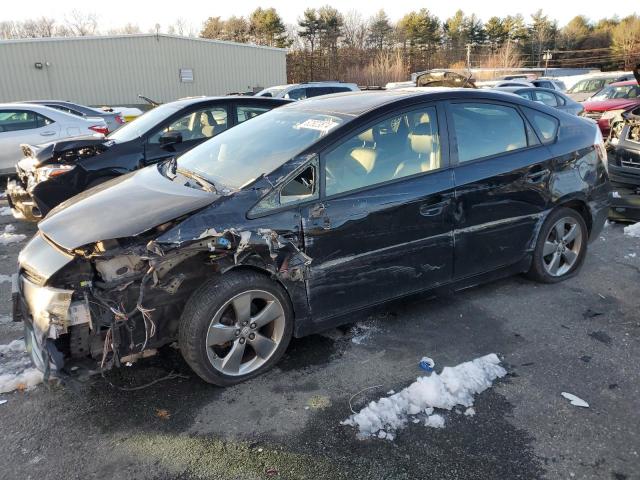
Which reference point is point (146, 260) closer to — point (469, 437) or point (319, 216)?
point (319, 216)

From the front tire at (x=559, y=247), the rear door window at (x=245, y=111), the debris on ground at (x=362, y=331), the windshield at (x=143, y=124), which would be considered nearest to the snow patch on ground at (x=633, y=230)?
the front tire at (x=559, y=247)

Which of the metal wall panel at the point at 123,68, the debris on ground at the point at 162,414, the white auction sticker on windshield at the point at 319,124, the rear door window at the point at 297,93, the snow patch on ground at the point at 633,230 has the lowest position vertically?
the debris on ground at the point at 162,414

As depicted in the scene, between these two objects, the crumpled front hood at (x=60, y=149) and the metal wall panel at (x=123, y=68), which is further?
the metal wall panel at (x=123, y=68)

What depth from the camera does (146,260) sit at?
2705mm

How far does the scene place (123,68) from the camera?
26672 mm

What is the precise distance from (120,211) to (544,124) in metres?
3.37

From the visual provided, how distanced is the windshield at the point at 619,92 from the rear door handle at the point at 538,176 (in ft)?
43.8

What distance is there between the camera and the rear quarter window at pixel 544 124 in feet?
13.5

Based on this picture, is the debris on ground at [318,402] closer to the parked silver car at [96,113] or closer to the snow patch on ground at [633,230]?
the snow patch on ground at [633,230]

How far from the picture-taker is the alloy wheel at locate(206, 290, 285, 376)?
2924mm

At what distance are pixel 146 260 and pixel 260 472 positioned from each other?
1.23 meters

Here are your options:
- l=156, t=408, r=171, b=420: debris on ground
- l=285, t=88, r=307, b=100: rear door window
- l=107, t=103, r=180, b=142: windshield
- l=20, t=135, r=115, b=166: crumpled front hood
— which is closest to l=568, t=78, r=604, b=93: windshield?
l=285, t=88, r=307, b=100: rear door window

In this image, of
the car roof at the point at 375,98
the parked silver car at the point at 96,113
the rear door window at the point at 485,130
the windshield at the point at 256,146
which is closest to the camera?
the windshield at the point at 256,146

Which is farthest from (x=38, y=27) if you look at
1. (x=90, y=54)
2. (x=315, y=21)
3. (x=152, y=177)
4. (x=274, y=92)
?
(x=152, y=177)
